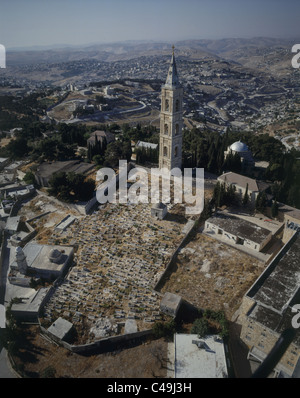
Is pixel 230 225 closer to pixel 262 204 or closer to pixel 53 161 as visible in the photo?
pixel 262 204

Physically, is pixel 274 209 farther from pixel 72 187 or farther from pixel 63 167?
pixel 63 167

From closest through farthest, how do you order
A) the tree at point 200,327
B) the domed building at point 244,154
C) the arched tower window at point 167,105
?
the tree at point 200,327 → the arched tower window at point 167,105 → the domed building at point 244,154

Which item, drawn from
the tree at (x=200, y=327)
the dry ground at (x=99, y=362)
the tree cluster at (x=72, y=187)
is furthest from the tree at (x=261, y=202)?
the tree cluster at (x=72, y=187)

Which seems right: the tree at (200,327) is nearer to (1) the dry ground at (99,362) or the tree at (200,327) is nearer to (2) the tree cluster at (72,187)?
(1) the dry ground at (99,362)

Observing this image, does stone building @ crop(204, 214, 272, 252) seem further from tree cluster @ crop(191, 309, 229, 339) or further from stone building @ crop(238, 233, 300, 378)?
tree cluster @ crop(191, 309, 229, 339)

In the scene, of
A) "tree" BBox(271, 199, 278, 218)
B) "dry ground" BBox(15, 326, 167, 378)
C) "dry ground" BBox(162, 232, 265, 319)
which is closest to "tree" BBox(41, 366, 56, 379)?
"dry ground" BBox(15, 326, 167, 378)

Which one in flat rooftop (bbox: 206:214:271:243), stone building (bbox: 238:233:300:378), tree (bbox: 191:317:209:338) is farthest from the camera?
flat rooftop (bbox: 206:214:271:243)
